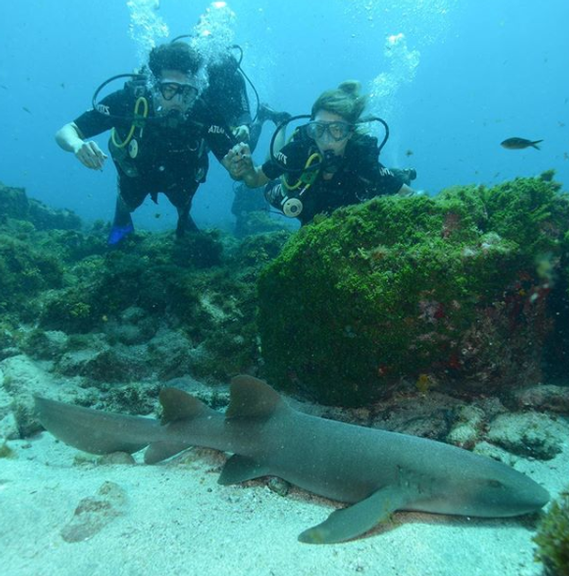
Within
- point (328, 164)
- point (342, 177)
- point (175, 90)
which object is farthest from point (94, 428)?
point (175, 90)

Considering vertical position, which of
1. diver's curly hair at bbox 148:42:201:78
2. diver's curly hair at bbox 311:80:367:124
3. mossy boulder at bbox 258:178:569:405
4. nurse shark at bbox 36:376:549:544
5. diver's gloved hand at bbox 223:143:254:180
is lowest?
nurse shark at bbox 36:376:549:544

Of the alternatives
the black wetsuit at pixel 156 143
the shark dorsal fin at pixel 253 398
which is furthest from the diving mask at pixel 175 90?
the shark dorsal fin at pixel 253 398

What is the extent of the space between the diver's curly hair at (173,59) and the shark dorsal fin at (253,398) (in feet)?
24.4

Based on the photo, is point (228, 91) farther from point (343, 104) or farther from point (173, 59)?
point (343, 104)

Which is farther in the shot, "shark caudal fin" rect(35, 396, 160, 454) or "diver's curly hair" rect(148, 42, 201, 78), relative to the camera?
"diver's curly hair" rect(148, 42, 201, 78)

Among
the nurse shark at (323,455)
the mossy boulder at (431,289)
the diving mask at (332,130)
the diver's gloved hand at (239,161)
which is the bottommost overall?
the nurse shark at (323,455)

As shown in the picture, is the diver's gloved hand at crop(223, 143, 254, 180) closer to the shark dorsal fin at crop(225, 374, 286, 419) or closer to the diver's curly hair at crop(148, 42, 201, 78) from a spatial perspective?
the diver's curly hair at crop(148, 42, 201, 78)

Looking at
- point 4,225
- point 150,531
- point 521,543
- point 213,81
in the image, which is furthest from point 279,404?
point 4,225

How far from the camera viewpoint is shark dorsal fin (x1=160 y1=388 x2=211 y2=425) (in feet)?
12.9

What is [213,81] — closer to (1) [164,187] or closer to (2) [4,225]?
(1) [164,187]

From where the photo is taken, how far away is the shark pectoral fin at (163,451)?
3.91 meters

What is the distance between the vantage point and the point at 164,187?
9.45m

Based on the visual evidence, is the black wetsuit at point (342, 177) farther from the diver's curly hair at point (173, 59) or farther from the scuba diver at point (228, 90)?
the scuba diver at point (228, 90)

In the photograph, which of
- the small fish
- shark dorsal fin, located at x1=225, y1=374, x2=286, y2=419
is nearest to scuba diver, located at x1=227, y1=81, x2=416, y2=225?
the small fish
